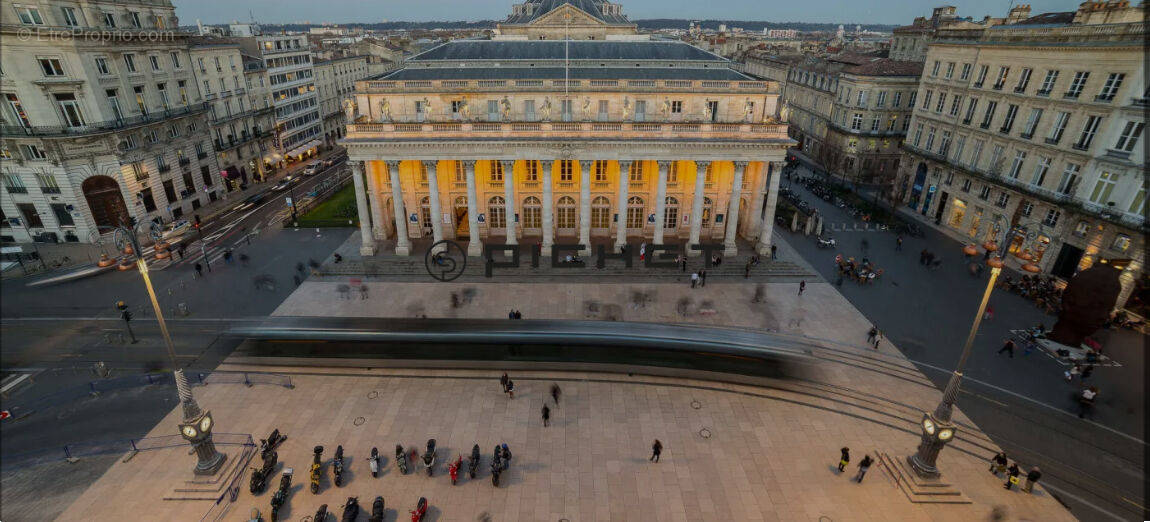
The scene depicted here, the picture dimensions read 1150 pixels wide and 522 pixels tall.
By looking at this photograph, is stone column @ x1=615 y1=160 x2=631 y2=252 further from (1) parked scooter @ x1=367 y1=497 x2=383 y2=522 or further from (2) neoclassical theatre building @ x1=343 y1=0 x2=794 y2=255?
(1) parked scooter @ x1=367 y1=497 x2=383 y2=522

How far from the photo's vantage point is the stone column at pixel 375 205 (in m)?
48.3

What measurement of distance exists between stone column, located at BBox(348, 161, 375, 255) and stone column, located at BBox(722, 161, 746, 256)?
113 feet

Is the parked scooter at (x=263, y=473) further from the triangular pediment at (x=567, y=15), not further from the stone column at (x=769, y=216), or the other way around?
the triangular pediment at (x=567, y=15)

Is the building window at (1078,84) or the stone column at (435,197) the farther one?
the stone column at (435,197)

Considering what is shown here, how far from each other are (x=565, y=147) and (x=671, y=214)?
46.5 feet

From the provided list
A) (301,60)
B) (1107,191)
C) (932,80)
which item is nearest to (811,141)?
(932,80)

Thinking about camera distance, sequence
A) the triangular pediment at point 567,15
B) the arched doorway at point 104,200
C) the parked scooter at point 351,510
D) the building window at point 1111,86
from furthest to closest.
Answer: the triangular pediment at point 567,15 < the arched doorway at point 104,200 < the building window at point 1111,86 < the parked scooter at point 351,510

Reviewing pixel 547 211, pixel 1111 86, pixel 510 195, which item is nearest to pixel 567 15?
pixel 510 195

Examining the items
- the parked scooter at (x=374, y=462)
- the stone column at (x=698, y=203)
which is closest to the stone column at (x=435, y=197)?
the stone column at (x=698, y=203)

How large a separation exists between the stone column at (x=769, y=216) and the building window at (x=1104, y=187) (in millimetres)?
24284

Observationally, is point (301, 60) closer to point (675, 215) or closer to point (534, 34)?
point (534, 34)

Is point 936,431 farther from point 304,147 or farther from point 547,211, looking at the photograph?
point 304,147

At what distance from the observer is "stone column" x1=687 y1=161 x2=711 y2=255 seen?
45875 mm

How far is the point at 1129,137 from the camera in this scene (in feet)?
129
